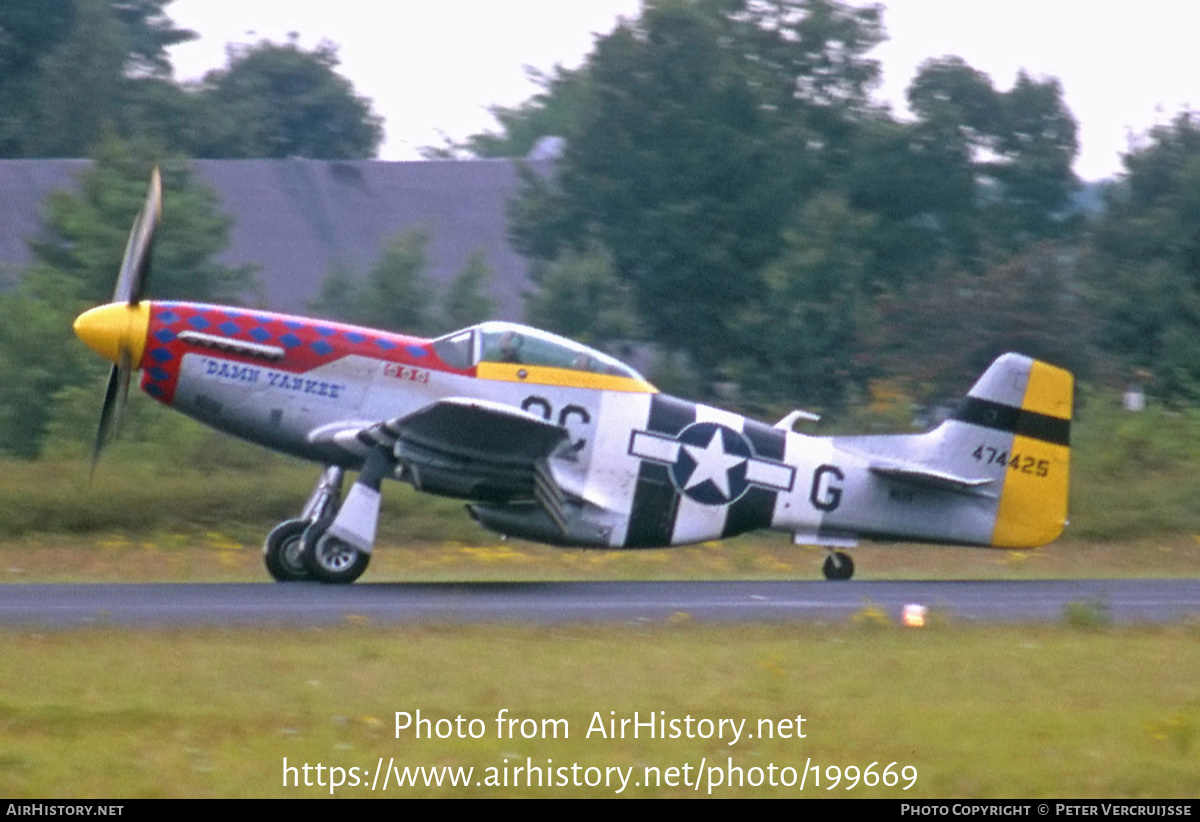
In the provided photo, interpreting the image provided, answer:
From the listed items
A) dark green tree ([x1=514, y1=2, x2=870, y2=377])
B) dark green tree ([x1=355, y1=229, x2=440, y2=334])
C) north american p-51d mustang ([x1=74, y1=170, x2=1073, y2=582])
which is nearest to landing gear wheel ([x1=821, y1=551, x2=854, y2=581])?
north american p-51d mustang ([x1=74, y1=170, x2=1073, y2=582])

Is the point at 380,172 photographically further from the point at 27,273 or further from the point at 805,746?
the point at 805,746

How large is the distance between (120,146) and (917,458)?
87.2 ft

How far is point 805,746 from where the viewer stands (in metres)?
7.73

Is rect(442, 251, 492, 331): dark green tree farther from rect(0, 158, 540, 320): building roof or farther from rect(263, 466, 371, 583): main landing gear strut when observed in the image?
rect(263, 466, 371, 583): main landing gear strut

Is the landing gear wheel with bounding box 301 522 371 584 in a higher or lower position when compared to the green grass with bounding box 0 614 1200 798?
lower

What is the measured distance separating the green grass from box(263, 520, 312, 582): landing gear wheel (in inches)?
132

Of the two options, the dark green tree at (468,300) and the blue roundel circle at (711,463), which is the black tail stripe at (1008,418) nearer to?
the blue roundel circle at (711,463)

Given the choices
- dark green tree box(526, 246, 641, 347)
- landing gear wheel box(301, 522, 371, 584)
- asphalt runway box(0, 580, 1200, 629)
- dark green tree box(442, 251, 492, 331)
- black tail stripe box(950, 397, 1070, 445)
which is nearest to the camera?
asphalt runway box(0, 580, 1200, 629)

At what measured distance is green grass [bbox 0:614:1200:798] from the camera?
283 inches

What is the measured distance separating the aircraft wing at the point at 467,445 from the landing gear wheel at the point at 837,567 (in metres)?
3.23

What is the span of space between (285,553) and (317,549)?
50 centimetres

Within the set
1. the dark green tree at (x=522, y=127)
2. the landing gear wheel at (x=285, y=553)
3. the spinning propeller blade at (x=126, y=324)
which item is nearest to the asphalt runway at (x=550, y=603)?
the landing gear wheel at (x=285, y=553)

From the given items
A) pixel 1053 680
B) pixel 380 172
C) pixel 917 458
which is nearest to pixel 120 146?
pixel 380 172

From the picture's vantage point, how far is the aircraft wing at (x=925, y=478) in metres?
15.7
